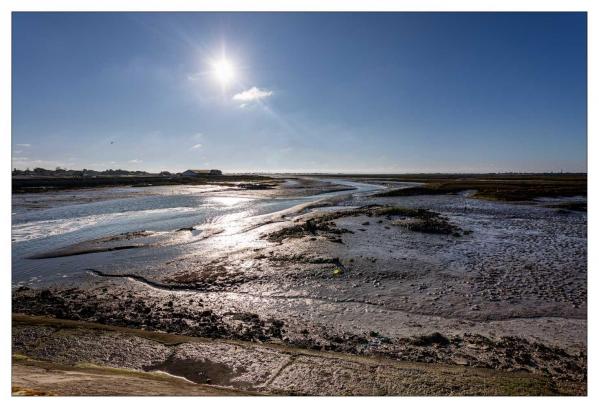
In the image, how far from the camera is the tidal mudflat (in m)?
5.76

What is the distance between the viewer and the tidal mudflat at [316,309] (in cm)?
576

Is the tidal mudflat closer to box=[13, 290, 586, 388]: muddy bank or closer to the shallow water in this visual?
box=[13, 290, 586, 388]: muddy bank

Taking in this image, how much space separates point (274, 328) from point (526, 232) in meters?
19.2

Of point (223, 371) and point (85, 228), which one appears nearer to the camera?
point (223, 371)

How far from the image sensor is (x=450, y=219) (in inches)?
982

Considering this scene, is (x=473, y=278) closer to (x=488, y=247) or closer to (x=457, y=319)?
Result: (x=457, y=319)

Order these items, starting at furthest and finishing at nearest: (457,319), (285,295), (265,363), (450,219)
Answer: (450,219)
(285,295)
(457,319)
(265,363)

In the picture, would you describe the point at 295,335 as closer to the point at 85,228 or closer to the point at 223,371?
the point at 223,371

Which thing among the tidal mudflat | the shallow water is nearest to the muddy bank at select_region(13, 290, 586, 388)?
the tidal mudflat

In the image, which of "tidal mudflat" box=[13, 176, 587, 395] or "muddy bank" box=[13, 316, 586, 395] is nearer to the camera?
"muddy bank" box=[13, 316, 586, 395]

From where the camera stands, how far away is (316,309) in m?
8.88

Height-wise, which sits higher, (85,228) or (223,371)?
(85,228)

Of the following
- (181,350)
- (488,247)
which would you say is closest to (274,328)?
(181,350)

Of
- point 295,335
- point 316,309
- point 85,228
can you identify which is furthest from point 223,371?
point 85,228
